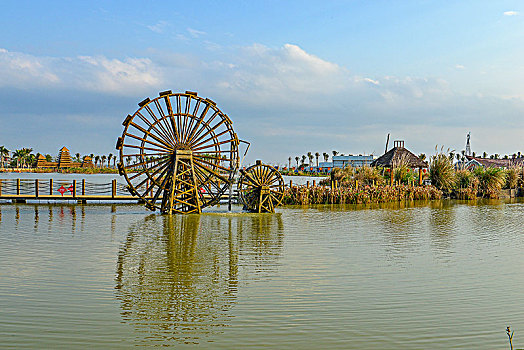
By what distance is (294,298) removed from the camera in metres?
6.97

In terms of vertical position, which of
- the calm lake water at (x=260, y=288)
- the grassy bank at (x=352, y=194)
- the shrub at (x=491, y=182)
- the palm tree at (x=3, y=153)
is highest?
the palm tree at (x=3, y=153)

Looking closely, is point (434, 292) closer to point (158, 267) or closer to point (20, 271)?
point (158, 267)

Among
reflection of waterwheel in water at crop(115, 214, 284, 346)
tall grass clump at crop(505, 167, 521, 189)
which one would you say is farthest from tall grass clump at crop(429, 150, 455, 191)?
reflection of waterwheel in water at crop(115, 214, 284, 346)

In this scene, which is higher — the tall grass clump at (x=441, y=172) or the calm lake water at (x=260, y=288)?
the tall grass clump at (x=441, y=172)

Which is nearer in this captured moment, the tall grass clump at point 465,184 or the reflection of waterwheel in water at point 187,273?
the reflection of waterwheel in water at point 187,273

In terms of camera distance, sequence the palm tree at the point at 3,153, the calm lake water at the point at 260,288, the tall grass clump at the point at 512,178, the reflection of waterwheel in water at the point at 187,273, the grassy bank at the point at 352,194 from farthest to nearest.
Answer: the palm tree at the point at 3,153
the tall grass clump at the point at 512,178
the grassy bank at the point at 352,194
the reflection of waterwheel in water at the point at 187,273
the calm lake water at the point at 260,288

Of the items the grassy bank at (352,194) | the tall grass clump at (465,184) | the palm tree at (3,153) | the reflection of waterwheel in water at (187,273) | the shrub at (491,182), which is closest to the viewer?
the reflection of waterwheel in water at (187,273)

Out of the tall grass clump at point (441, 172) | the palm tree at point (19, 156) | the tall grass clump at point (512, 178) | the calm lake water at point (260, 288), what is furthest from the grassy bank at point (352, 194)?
the palm tree at point (19, 156)

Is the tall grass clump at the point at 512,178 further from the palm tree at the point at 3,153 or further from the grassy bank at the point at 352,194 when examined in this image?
the palm tree at the point at 3,153

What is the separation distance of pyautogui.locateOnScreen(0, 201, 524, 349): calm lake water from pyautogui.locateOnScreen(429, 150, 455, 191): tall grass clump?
18153mm

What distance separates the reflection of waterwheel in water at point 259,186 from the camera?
20375mm

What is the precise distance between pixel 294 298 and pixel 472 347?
252 centimetres

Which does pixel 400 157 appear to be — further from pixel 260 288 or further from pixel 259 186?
pixel 260 288

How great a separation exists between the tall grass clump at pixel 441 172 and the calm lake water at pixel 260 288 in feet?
59.6
